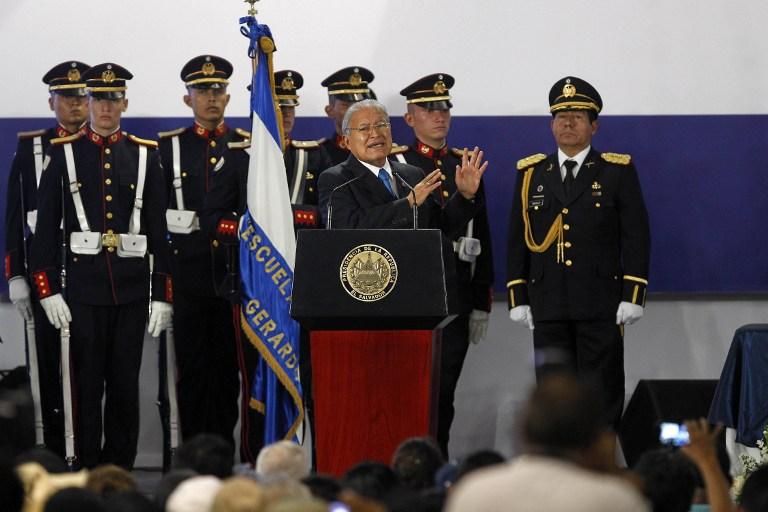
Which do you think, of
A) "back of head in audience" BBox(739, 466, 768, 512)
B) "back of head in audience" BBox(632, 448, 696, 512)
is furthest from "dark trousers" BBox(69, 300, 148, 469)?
"back of head in audience" BBox(739, 466, 768, 512)

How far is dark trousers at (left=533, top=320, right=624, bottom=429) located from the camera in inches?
235

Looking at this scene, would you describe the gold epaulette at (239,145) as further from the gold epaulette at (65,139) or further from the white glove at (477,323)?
the white glove at (477,323)

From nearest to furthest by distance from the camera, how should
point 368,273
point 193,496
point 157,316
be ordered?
point 193,496, point 368,273, point 157,316

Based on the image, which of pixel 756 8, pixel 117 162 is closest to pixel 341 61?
pixel 117 162

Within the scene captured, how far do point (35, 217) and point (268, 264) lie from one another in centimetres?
131

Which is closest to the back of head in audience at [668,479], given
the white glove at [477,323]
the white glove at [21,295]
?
the white glove at [477,323]

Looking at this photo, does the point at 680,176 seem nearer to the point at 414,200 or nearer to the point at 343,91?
the point at 343,91

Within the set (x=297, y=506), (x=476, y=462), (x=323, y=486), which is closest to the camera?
(x=297, y=506)

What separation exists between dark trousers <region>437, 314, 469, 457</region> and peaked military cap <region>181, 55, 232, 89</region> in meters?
1.61

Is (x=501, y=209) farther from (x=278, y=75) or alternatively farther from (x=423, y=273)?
(x=423, y=273)

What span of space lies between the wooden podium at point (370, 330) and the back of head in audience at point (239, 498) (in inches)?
60.5

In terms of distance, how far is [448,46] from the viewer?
700 centimetres

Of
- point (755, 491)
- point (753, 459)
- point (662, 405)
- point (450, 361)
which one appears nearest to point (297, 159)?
point (450, 361)

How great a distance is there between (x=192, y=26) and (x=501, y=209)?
183cm
